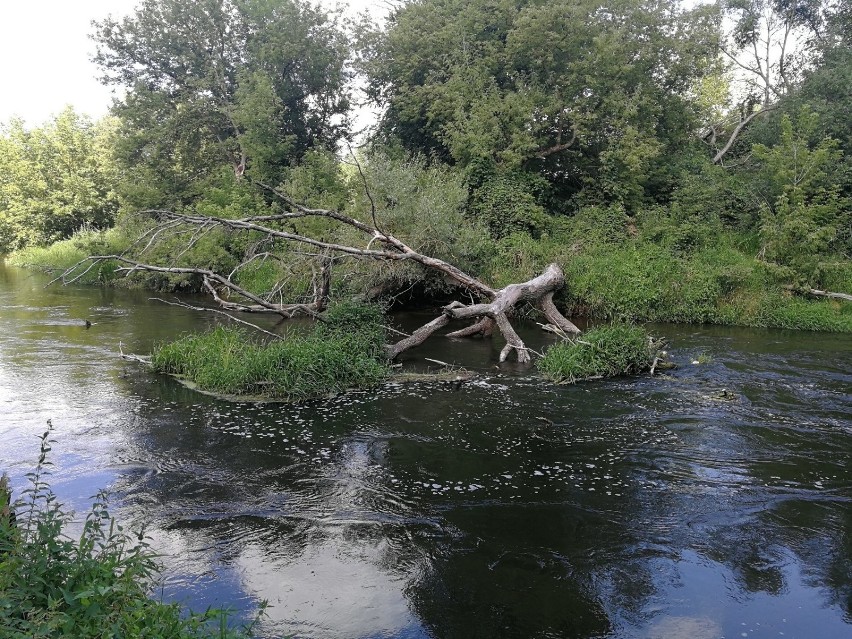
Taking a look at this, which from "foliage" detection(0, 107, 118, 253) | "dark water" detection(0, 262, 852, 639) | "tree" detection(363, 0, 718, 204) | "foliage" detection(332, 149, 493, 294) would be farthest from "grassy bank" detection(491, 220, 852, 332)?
"foliage" detection(0, 107, 118, 253)

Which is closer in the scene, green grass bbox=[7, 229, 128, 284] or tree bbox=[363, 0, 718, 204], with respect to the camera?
tree bbox=[363, 0, 718, 204]

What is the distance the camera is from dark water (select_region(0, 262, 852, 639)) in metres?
5.79

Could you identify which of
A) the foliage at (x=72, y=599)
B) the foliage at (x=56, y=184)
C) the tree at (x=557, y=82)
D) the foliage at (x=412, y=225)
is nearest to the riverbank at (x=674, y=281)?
the foliage at (x=412, y=225)

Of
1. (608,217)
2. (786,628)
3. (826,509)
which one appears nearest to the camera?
(786,628)

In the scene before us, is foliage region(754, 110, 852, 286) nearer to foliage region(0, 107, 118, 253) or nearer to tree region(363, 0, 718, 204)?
tree region(363, 0, 718, 204)

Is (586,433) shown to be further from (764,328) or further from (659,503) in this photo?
(764,328)

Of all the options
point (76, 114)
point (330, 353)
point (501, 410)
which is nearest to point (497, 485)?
point (501, 410)

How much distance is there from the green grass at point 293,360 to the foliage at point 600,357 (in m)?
3.44

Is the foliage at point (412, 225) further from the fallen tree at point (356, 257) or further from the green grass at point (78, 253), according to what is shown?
the green grass at point (78, 253)

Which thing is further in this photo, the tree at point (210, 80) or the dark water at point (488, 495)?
the tree at point (210, 80)

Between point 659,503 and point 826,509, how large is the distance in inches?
74.4

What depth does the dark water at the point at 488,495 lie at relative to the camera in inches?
228

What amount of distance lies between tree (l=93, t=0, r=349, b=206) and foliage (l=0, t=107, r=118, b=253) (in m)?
12.4

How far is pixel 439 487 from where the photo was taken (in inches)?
324
